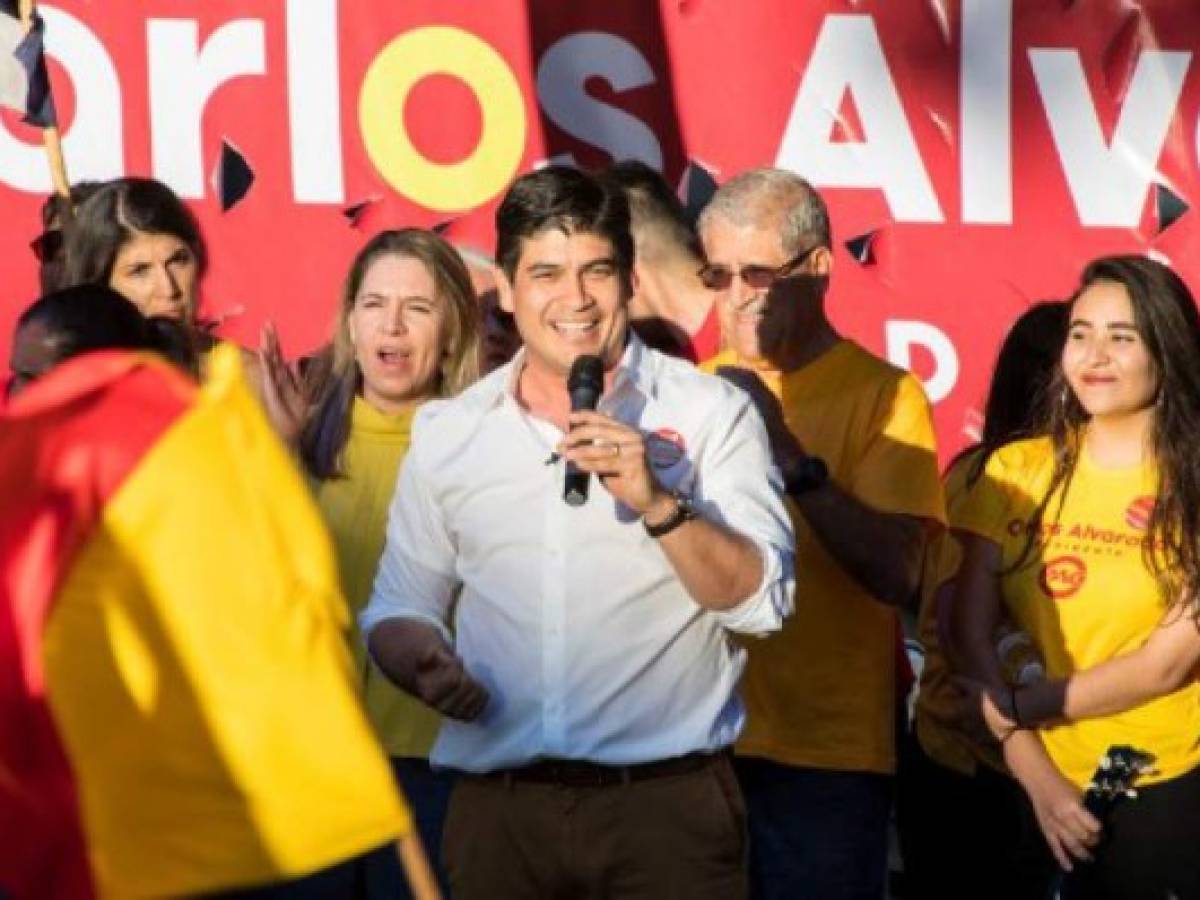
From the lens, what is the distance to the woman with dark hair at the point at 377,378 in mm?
7977

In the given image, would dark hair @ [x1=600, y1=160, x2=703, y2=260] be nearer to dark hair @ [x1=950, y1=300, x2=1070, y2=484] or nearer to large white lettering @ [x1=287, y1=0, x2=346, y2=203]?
dark hair @ [x1=950, y1=300, x2=1070, y2=484]

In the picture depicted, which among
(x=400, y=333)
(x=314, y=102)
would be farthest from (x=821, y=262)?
(x=314, y=102)

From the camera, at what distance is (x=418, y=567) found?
707 centimetres

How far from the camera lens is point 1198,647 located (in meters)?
7.56

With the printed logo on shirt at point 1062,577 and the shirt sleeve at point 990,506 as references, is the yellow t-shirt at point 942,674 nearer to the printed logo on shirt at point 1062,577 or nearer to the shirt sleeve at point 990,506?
the shirt sleeve at point 990,506

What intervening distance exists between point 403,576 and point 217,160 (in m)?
2.77

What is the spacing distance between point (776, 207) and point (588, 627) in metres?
1.52

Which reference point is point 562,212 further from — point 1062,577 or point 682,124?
point 682,124

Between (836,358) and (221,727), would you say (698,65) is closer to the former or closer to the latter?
(836,358)

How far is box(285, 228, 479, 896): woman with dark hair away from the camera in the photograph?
798cm

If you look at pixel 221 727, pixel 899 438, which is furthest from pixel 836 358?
pixel 221 727

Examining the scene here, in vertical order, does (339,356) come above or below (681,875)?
above

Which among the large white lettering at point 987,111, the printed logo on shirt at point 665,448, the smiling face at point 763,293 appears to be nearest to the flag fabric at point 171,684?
the printed logo on shirt at point 665,448

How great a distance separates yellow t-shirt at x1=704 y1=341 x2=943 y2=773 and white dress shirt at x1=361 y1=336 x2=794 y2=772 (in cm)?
94
